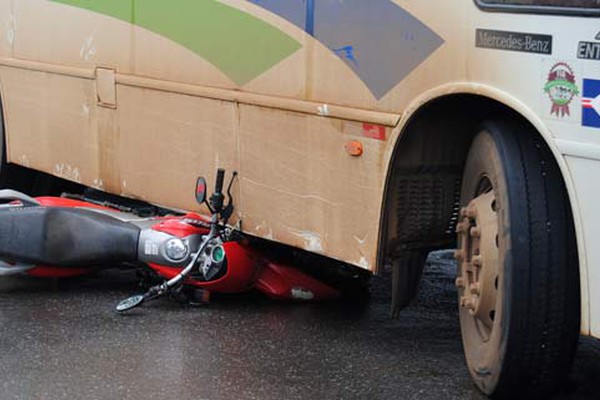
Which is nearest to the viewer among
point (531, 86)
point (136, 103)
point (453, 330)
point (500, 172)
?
point (531, 86)

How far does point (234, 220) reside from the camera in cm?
623

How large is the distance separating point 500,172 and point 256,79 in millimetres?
1507

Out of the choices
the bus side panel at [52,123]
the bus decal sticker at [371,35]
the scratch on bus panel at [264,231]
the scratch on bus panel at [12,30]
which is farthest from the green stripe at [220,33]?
the scratch on bus panel at [12,30]

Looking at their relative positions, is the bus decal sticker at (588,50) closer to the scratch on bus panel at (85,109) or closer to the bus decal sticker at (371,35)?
the bus decal sticker at (371,35)

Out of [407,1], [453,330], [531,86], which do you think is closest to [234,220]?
[453,330]

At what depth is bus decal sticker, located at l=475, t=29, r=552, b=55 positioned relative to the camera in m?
4.36

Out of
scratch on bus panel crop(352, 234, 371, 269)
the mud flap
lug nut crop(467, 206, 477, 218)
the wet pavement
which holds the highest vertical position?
lug nut crop(467, 206, 477, 218)

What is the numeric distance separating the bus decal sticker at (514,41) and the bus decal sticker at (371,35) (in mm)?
233

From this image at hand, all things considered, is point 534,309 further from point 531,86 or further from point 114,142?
point 114,142

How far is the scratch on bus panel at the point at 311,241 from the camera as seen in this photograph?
569 centimetres

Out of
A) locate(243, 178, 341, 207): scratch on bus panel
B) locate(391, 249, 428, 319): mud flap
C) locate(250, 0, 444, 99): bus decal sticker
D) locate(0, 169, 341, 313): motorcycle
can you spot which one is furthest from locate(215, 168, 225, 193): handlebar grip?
locate(391, 249, 428, 319): mud flap

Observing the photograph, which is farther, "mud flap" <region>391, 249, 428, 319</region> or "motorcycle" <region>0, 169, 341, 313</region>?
"motorcycle" <region>0, 169, 341, 313</region>

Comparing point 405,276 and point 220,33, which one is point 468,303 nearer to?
point 405,276

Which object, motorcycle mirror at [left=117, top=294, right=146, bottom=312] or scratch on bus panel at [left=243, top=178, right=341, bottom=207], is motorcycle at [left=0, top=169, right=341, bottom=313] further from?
scratch on bus panel at [left=243, top=178, right=341, bottom=207]
